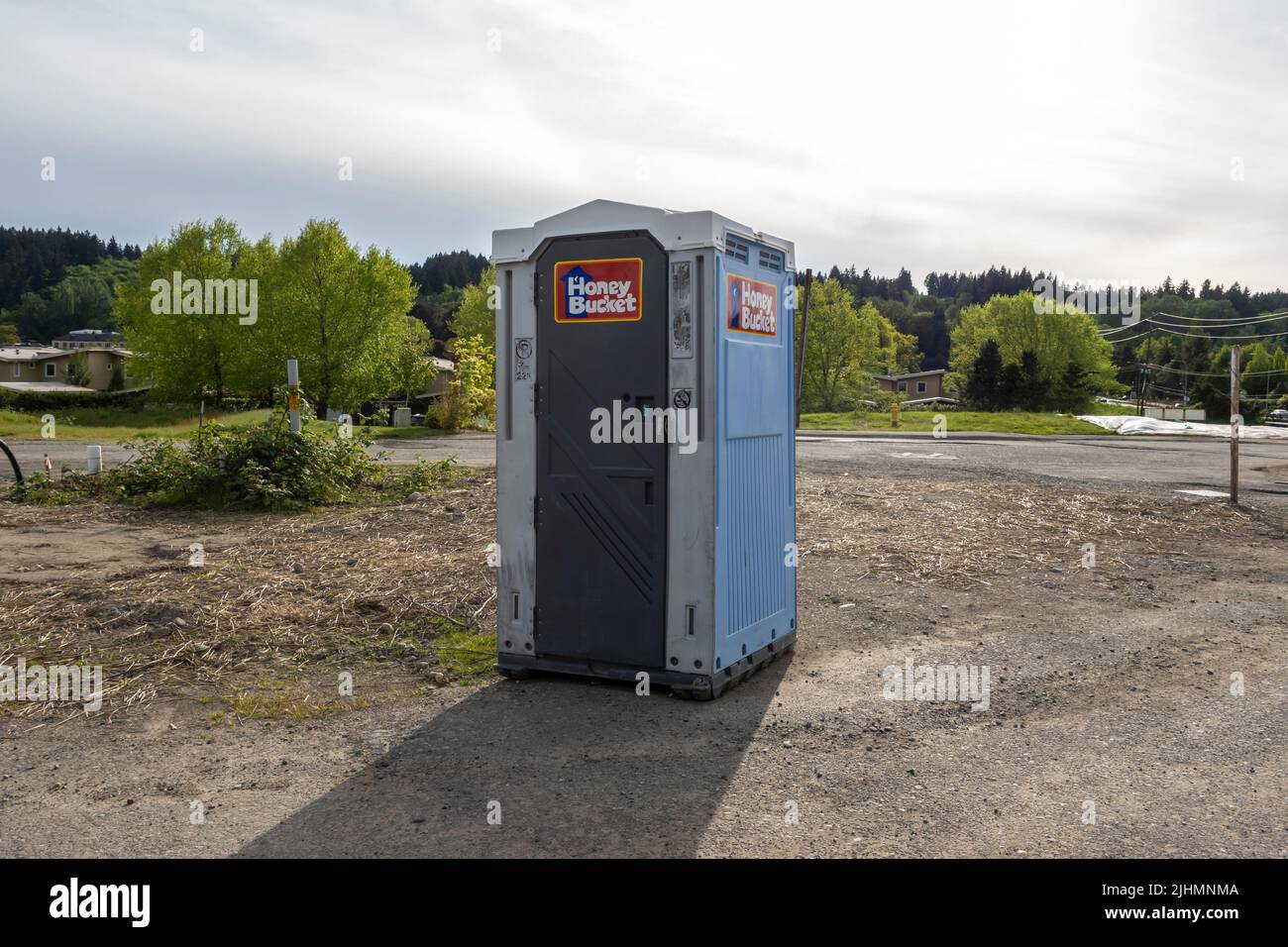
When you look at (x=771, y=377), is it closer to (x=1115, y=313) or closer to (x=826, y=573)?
(x=826, y=573)

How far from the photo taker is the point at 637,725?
5457 mm

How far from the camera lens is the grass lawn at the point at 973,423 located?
128 ft

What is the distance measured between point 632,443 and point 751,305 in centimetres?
110

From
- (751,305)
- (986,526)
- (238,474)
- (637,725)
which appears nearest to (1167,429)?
(986,526)

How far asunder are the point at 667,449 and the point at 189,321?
5262cm

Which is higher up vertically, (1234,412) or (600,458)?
(1234,412)

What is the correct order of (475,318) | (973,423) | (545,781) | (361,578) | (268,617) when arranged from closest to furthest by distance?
(545,781), (268,617), (361,578), (973,423), (475,318)

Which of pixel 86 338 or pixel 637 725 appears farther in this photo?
pixel 86 338

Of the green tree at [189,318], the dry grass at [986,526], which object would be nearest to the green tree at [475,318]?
the green tree at [189,318]

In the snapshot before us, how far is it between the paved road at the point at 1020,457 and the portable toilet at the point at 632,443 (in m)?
10.8

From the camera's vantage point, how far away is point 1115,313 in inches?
5399

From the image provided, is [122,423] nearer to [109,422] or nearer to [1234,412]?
[109,422]

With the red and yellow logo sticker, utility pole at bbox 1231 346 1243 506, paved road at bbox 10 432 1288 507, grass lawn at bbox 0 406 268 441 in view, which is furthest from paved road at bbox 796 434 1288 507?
grass lawn at bbox 0 406 268 441
